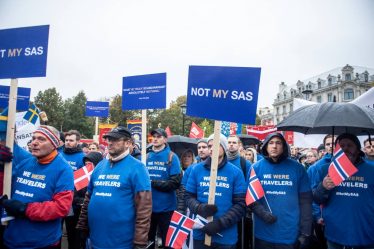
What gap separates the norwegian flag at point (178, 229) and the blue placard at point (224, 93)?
118 centimetres

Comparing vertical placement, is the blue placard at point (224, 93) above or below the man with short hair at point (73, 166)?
above

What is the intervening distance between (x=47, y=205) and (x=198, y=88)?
2049mm

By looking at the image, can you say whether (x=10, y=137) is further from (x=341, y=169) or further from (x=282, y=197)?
(x=341, y=169)

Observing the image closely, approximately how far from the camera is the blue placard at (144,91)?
517cm

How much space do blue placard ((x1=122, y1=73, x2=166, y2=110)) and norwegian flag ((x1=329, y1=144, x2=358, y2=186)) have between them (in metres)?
3.03

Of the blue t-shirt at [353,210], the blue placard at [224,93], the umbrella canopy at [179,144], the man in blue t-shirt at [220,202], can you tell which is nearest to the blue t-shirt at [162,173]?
the man in blue t-shirt at [220,202]

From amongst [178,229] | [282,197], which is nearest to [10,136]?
[178,229]

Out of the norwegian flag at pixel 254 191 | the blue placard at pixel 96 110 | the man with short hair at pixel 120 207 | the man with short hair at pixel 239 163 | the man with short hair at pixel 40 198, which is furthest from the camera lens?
the blue placard at pixel 96 110

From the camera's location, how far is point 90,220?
306 cm

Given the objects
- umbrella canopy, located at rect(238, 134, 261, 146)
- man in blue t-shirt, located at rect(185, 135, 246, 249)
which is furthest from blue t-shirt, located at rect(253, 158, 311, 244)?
umbrella canopy, located at rect(238, 134, 261, 146)

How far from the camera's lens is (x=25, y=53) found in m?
3.41

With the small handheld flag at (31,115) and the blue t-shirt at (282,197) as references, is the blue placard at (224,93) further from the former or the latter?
the small handheld flag at (31,115)

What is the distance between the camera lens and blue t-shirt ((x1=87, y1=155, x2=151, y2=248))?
293 centimetres

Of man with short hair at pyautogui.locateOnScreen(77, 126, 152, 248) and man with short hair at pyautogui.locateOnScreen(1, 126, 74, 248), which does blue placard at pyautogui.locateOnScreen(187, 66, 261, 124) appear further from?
man with short hair at pyautogui.locateOnScreen(1, 126, 74, 248)
